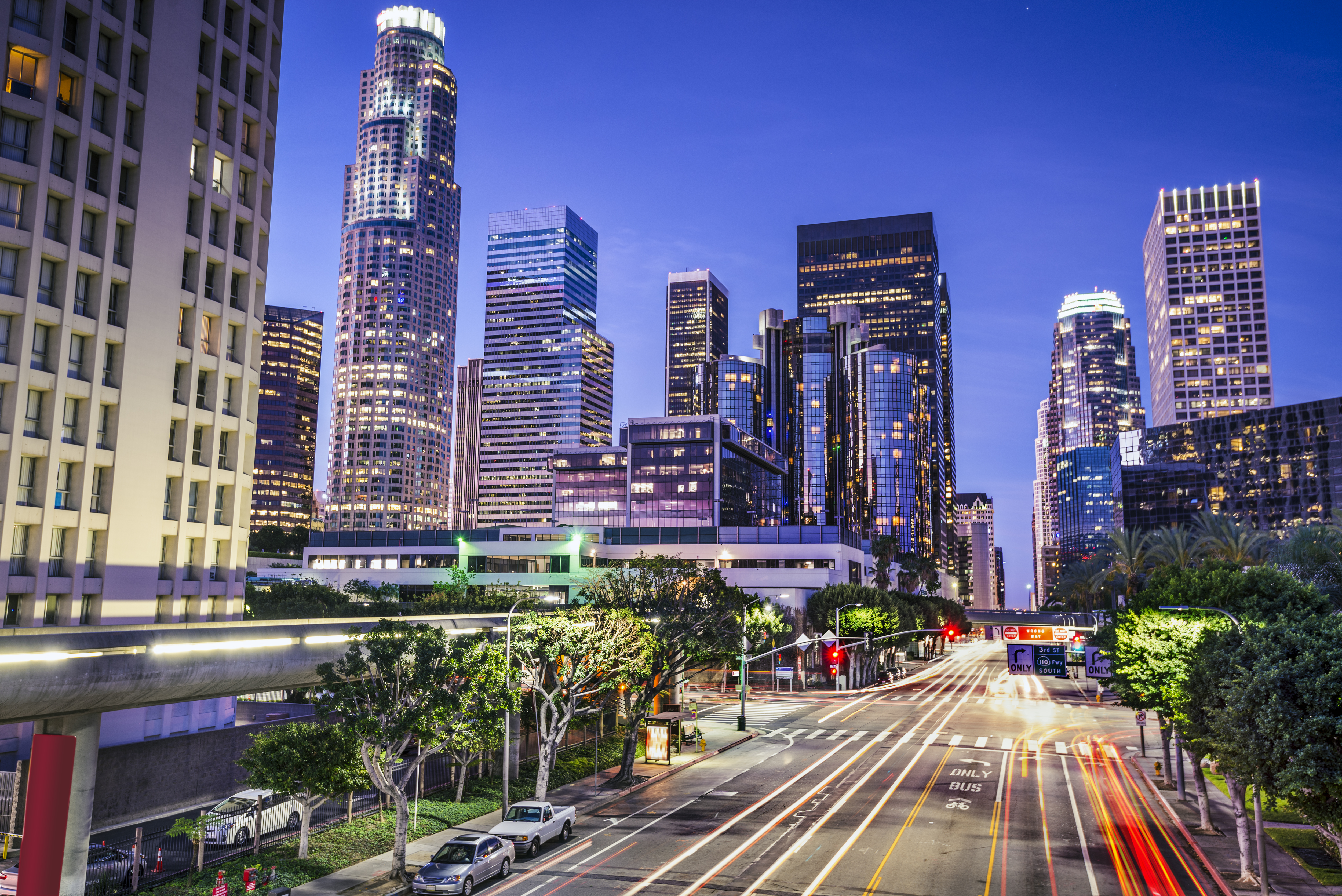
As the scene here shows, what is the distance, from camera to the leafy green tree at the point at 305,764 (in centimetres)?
3055

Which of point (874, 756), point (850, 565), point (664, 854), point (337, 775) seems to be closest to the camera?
point (337, 775)

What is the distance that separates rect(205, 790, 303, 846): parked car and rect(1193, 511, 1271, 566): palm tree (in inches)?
3108

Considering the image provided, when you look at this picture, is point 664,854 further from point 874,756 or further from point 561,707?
point 874,756

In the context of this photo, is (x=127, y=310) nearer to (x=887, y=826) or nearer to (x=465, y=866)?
(x=465, y=866)

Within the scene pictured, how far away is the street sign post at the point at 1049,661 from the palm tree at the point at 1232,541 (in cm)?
2411

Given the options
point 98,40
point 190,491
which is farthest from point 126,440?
point 98,40

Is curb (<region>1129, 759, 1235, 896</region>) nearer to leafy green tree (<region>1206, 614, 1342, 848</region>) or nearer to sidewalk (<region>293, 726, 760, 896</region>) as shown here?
leafy green tree (<region>1206, 614, 1342, 848</region>)

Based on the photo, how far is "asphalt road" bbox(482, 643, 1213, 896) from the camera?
29.8 metres

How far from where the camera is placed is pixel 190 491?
4625 centimetres

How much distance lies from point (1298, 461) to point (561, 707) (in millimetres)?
202679

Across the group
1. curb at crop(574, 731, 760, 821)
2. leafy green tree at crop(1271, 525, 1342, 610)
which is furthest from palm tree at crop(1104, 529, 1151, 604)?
curb at crop(574, 731, 760, 821)

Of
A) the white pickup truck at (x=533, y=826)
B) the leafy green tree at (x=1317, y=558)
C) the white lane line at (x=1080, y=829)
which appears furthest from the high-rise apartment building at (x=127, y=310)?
the leafy green tree at (x=1317, y=558)

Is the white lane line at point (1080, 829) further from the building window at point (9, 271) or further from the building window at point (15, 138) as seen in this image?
the building window at point (15, 138)

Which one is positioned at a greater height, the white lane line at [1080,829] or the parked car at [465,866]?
the parked car at [465,866]
